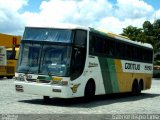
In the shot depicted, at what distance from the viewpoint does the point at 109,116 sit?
13.8 meters

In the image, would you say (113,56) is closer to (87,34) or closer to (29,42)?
(87,34)

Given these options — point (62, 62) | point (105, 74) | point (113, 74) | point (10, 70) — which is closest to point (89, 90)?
point (105, 74)

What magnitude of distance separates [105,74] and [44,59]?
4242 millimetres

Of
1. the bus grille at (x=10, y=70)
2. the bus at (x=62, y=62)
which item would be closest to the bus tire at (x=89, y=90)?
the bus at (x=62, y=62)

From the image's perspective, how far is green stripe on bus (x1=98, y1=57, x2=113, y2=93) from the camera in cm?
1962

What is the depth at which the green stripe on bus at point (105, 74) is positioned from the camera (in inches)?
773

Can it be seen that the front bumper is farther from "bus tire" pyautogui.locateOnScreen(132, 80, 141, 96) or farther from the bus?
"bus tire" pyautogui.locateOnScreen(132, 80, 141, 96)

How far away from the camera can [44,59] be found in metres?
16.8

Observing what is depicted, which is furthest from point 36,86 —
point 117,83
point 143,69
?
point 143,69

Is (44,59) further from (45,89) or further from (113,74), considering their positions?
(113,74)

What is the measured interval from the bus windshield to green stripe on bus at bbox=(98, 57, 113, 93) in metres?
3.00

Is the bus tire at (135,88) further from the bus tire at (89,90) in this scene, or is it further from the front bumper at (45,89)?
the front bumper at (45,89)

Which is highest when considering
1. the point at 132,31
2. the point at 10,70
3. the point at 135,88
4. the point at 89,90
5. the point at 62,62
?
the point at 132,31

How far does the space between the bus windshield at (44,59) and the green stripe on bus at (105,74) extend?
9.85 feet
